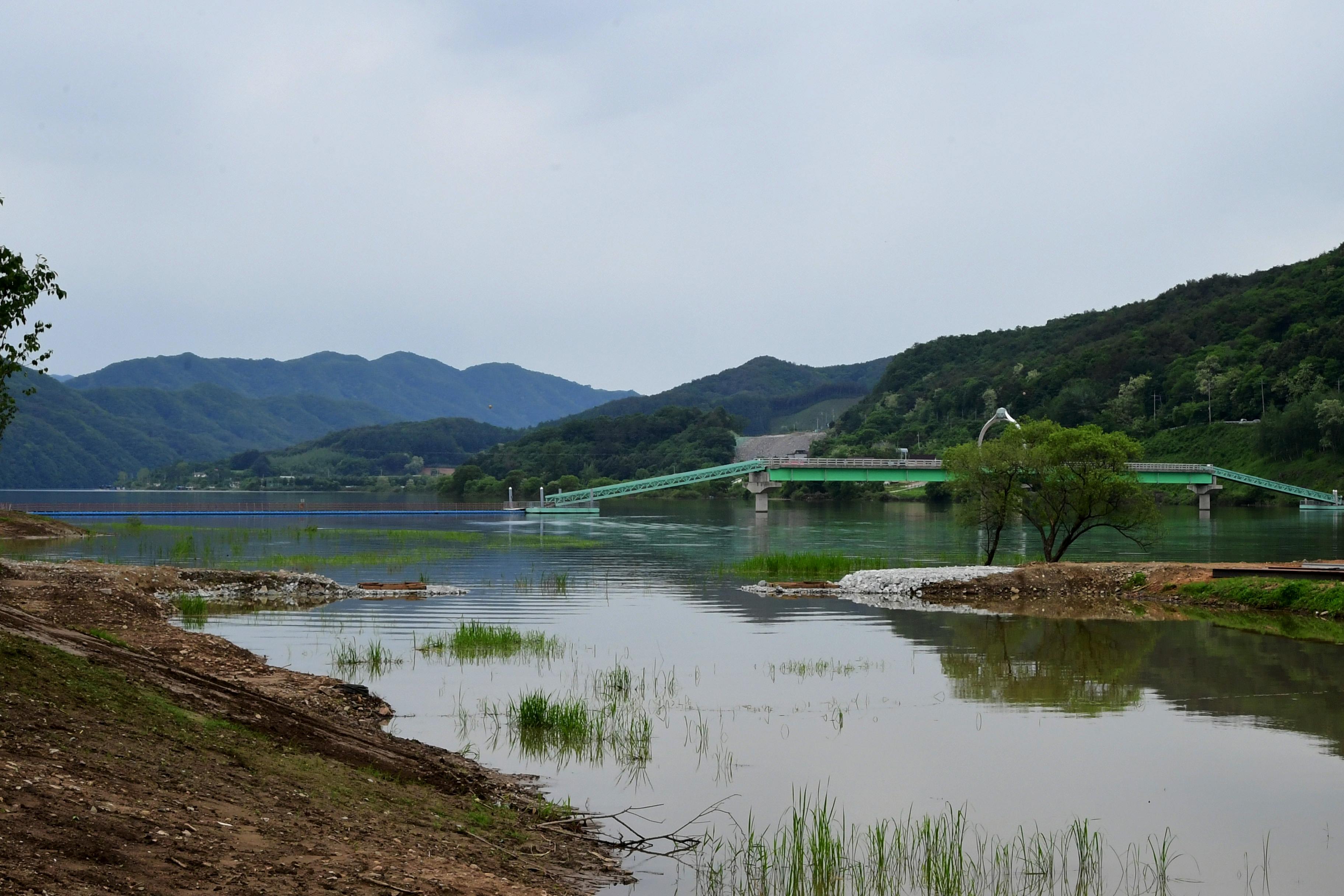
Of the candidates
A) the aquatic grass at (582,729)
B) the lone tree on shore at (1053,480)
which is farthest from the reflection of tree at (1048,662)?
the lone tree on shore at (1053,480)

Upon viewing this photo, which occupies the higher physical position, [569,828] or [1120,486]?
[1120,486]

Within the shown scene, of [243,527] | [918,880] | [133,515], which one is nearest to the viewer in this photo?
[918,880]

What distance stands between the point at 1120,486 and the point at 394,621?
32.1m

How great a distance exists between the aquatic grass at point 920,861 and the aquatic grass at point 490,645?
48.0ft

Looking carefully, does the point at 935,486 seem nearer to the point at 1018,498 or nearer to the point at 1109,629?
the point at 1018,498

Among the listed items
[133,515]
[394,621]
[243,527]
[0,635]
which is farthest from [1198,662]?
[133,515]

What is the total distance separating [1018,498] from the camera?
49.8 metres

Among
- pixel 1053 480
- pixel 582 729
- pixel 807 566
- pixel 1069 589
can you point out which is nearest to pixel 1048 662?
pixel 582 729

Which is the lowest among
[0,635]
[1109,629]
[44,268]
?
[1109,629]

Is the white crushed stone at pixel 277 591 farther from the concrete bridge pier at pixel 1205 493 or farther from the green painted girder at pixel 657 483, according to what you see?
the concrete bridge pier at pixel 1205 493

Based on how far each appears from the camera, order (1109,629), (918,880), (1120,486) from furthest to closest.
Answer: (1120,486), (1109,629), (918,880)

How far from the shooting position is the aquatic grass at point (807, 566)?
50.8 meters

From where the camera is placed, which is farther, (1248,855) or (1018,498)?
(1018,498)

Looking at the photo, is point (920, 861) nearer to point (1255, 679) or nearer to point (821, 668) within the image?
point (821, 668)
